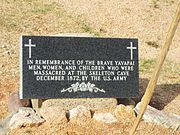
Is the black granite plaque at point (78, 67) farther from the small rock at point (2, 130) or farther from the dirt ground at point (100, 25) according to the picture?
the dirt ground at point (100, 25)

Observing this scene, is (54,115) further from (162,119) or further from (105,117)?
(162,119)

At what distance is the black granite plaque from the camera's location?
6.05 meters

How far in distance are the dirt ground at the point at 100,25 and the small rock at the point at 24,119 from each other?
4.24 feet

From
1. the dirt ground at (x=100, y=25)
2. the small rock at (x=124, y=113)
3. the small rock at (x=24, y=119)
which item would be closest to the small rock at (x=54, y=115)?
the small rock at (x=24, y=119)

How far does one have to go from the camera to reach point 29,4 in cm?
1258

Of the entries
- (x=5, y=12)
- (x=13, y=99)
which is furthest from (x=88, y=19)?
(x=13, y=99)

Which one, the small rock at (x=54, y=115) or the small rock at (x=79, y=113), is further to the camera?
the small rock at (x=79, y=113)

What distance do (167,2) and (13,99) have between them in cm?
856

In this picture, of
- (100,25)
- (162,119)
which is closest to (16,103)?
(162,119)

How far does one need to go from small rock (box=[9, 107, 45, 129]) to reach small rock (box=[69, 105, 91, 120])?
389mm

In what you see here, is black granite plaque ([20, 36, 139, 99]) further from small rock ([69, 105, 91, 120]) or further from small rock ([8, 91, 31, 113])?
small rock ([8, 91, 31, 113])

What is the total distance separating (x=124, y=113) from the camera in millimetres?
6094

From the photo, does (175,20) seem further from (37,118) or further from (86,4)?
(86,4)

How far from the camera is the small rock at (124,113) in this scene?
6.06 metres
